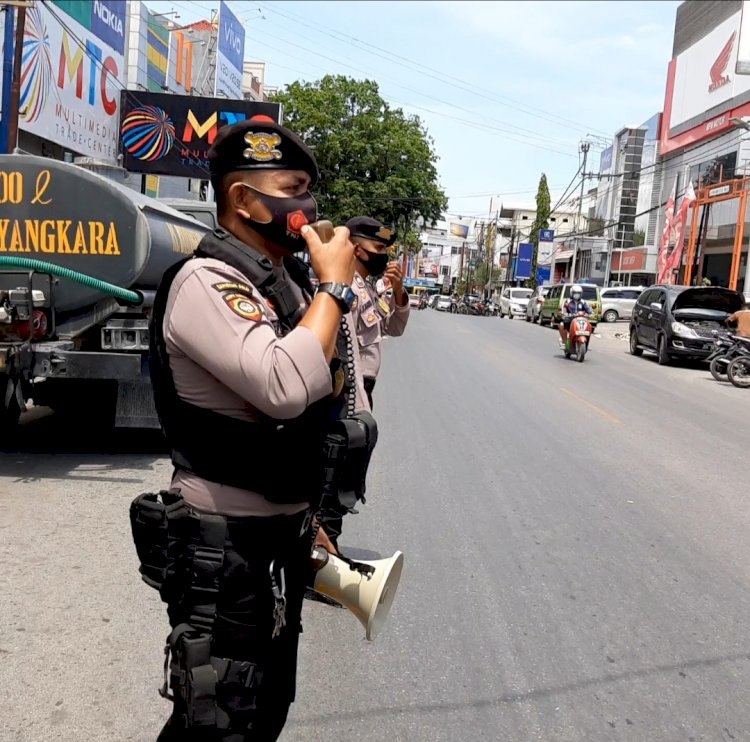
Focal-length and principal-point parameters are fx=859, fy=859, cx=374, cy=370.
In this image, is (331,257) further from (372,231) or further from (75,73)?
(75,73)

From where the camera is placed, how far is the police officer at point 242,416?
72.6 inches

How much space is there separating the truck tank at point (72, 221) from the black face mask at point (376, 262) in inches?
98.1

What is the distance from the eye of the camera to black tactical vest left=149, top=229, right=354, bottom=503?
194 centimetres

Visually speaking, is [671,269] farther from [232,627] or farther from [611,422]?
[232,627]

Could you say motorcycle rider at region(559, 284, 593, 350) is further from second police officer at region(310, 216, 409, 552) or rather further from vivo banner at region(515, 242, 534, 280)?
vivo banner at region(515, 242, 534, 280)

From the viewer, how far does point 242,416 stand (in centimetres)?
193

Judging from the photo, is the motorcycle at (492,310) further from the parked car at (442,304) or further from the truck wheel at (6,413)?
the truck wheel at (6,413)

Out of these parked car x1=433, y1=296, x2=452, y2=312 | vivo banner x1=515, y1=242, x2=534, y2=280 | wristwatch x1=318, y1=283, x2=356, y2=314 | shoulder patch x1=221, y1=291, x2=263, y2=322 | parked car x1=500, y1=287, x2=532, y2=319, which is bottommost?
parked car x1=433, y1=296, x2=452, y2=312

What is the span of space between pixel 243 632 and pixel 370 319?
10.3 ft

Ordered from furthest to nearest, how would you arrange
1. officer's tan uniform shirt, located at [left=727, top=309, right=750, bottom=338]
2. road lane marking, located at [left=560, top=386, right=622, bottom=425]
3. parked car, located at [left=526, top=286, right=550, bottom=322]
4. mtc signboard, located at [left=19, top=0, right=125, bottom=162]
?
parked car, located at [left=526, top=286, right=550, bottom=322]
mtc signboard, located at [left=19, top=0, right=125, bottom=162]
officer's tan uniform shirt, located at [left=727, top=309, right=750, bottom=338]
road lane marking, located at [left=560, top=386, right=622, bottom=425]

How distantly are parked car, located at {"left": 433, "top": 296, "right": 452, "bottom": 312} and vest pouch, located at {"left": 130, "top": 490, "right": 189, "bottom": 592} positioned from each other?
5725cm

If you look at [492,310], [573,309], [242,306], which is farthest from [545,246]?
[242,306]

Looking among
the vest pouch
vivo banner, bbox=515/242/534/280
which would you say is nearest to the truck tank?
the vest pouch

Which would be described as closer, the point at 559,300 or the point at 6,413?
the point at 6,413
